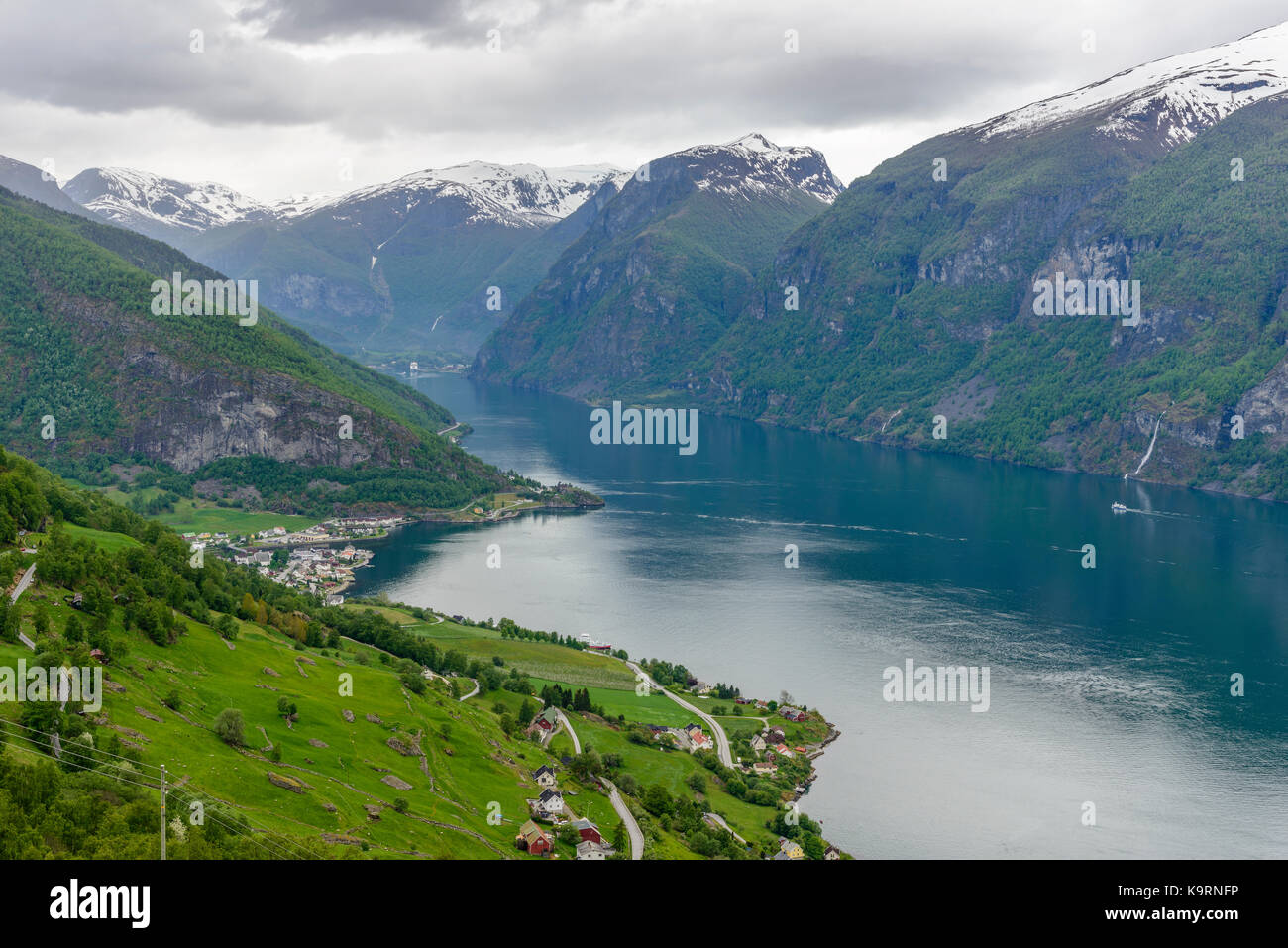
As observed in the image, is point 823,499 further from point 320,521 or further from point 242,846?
point 242,846

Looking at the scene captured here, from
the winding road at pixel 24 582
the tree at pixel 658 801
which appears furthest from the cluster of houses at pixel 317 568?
the tree at pixel 658 801

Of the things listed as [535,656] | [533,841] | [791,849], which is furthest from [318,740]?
[535,656]

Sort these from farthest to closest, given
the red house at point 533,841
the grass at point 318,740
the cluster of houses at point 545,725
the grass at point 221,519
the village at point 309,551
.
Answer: the grass at point 221,519 < the village at point 309,551 < the cluster of houses at point 545,725 < the red house at point 533,841 < the grass at point 318,740

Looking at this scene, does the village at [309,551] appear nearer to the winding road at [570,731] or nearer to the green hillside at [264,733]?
the green hillside at [264,733]

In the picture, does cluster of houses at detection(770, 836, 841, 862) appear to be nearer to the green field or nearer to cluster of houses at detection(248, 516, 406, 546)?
the green field

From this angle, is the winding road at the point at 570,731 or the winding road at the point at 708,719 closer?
the winding road at the point at 570,731

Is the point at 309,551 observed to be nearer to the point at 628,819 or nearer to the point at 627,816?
the point at 627,816
